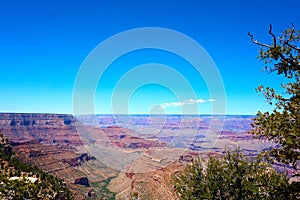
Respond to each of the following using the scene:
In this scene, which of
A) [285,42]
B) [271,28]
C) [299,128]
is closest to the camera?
[299,128]

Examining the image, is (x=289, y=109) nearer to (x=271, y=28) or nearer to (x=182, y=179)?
(x=271, y=28)

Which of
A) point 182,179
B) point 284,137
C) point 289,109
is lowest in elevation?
point 182,179

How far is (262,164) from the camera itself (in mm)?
17906

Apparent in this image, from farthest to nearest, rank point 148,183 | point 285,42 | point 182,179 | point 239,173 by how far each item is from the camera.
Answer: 1. point 148,183
2. point 182,179
3. point 239,173
4. point 285,42

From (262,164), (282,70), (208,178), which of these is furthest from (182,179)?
(282,70)

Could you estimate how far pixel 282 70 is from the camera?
34.4ft

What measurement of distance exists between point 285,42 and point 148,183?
325 ft

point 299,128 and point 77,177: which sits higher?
point 299,128

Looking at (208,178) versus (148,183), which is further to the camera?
(148,183)

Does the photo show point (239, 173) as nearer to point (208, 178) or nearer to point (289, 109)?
point (208, 178)

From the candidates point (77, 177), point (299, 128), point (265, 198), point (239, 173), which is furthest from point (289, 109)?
point (77, 177)

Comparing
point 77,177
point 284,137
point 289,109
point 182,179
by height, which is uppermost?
point 289,109

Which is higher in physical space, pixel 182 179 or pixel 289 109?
pixel 289 109

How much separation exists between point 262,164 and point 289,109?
10565mm
